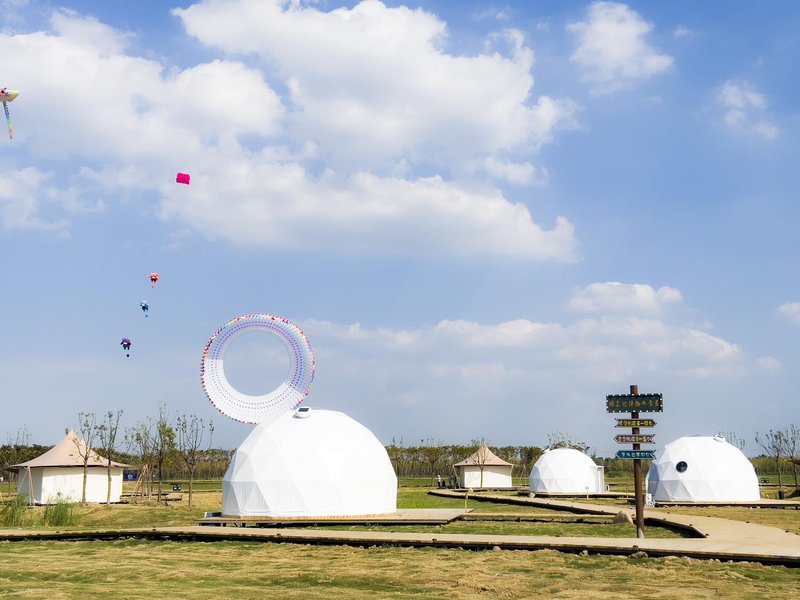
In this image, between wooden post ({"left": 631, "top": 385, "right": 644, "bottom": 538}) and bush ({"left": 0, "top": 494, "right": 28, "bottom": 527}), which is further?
bush ({"left": 0, "top": 494, "right": 28, "bottom": 527})

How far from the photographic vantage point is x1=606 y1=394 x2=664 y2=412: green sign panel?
2580cm

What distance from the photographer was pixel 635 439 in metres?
25.9

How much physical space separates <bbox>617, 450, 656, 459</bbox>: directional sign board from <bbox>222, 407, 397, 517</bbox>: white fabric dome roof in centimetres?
1131

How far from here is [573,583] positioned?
16250mm

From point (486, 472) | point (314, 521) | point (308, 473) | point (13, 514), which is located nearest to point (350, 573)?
point (314, 521)

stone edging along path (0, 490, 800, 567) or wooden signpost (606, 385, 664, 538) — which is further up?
wooden signpost (606, 385, 664, 538)

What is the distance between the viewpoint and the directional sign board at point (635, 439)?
25.8 m

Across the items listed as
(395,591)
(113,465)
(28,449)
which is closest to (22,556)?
(395,591)

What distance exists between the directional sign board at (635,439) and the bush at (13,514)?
2527 centimetres

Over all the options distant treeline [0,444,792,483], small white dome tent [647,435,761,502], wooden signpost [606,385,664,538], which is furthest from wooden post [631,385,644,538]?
distant treeline [0,444,792,483]

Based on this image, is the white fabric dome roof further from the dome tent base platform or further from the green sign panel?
the green sign panel

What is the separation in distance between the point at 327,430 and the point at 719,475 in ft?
90.1

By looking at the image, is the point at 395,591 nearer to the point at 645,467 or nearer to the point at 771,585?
the point at 771,585

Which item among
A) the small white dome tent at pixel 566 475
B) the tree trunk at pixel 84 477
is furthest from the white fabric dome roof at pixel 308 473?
the small white dome tent at pixel 566 475
